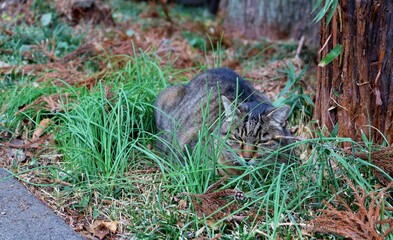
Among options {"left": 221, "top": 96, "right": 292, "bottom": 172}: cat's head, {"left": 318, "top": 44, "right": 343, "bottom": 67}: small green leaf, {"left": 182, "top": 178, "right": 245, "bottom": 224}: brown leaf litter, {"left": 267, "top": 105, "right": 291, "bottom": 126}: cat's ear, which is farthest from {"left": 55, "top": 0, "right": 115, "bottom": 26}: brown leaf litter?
{"left": 182, "top": 178, "right": 245, "bottom": 224}: brown leaf litter

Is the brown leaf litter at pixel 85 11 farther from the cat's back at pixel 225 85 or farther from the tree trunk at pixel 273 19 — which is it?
the cat's back at pixel 225 85

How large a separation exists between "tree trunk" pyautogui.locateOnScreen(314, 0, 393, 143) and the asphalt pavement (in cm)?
198

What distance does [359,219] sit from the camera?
3371 mm

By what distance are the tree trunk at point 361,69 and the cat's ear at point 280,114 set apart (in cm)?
36

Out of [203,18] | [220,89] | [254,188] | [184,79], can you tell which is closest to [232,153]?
[254,188]

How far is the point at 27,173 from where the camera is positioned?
14.8ft

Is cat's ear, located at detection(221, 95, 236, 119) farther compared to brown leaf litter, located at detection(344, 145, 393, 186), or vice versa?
cat's ear, located at detection(221, 95, 236, 119)

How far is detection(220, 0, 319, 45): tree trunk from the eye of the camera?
7883 mm

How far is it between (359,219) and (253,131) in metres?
1.12

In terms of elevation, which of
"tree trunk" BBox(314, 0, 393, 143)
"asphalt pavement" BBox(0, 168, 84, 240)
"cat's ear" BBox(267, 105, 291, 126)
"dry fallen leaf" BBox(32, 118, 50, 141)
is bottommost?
"asphalt pavement" BBox(0, 168, 84, 240)

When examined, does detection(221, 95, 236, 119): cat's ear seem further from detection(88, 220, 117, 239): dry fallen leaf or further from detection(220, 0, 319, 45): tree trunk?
detection(220, 0, 319, 45): tree trunk

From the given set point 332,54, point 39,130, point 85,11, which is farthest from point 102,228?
point 85,11

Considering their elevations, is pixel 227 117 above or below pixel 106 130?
above

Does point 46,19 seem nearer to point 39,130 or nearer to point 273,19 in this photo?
point 39,130
